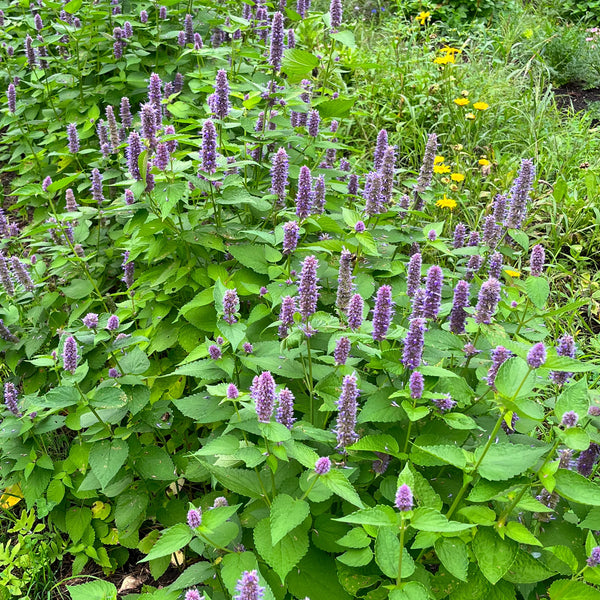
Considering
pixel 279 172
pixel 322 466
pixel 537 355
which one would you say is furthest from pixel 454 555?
pixel 279 172

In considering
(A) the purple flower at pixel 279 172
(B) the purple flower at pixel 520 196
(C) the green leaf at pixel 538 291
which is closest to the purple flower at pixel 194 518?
(C) the green leaf at pixel 538 291

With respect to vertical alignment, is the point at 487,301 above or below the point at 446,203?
above

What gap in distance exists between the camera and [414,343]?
6.60 ft

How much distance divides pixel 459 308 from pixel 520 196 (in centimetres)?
83

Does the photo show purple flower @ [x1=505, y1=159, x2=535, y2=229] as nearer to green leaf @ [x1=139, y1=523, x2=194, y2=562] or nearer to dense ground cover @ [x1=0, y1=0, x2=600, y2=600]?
dense ground cover @ [x1=0, y1=0, x2=600, y2=600]

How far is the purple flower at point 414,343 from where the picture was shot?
6.54 ft

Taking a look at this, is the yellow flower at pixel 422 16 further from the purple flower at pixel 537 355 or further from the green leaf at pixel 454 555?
the green leaf at pixel 454 555

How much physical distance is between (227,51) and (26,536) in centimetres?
282

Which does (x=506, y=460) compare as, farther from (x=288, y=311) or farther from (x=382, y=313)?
(x=288, y=311)

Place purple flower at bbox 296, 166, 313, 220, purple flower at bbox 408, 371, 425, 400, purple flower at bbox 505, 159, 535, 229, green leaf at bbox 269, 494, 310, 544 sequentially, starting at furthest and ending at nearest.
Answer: purple flower at bbox 505, 159, 535, 229
purple flower at bbox 296, 166, 313, 220
purple flower at bbox 408, 371, 425, 400
green leaf at bbox 269, 494, 310, 544

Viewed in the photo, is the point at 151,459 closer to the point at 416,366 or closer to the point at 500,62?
the point at 416,366

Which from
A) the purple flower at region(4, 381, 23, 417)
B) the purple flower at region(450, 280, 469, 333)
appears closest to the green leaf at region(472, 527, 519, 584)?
the purple flower at region(450, 280, 469, 333)

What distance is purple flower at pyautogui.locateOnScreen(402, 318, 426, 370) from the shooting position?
6.54 feet

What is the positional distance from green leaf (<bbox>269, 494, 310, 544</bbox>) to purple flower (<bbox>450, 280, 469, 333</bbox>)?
0.93m
